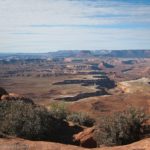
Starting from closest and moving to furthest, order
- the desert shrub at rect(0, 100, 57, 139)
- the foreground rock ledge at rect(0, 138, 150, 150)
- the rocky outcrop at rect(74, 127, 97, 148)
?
the foreground rock ledge at rect(0, 138, 150, 150)
the desert shrub at rect(0, 100, 57, 139)
the rocky outcrop at rect(74, 127, 97, 148)

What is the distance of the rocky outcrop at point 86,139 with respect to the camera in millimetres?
22438

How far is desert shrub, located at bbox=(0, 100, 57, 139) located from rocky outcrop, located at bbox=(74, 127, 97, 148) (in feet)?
6.76

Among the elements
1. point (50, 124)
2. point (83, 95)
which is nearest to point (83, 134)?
point (50, 124)

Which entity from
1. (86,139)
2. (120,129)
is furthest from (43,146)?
(86,139)

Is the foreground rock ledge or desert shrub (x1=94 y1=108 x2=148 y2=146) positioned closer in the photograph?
the foreground rock ledge

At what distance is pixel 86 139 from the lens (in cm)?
2272

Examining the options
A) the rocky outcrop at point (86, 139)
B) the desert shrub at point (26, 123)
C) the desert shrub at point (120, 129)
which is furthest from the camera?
the rocky outcrop at point (86, 139)

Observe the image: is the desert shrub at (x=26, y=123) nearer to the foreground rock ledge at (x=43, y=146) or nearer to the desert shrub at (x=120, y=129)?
the desert shrub at (x=120, y=129)

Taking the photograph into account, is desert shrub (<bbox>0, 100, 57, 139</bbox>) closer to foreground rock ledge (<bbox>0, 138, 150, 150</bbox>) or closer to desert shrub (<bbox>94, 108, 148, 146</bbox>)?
desert shrub (<bbox>94, 108, 148, 146</bbox>)

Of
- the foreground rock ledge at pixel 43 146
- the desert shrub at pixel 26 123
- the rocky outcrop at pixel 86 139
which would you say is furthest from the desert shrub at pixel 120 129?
the foreground rock ledge at pixel 43 146

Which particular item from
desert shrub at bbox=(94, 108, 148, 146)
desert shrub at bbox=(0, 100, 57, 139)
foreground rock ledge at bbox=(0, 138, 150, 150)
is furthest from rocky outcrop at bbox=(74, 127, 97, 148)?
foreground rock ledge at bbox=(0, 138, 150, 150)

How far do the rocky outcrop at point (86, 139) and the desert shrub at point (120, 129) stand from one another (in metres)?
0.74

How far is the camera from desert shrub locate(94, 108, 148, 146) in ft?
68.8

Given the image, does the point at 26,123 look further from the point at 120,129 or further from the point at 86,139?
the point at 120,129
